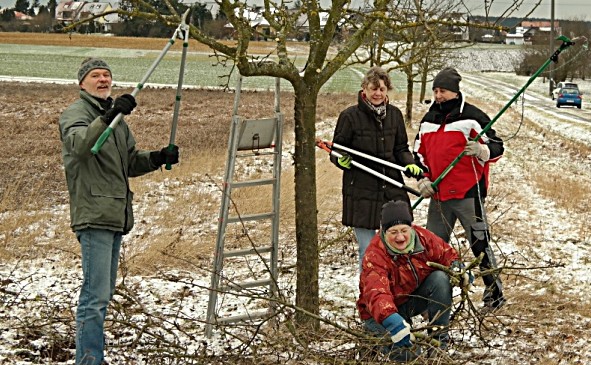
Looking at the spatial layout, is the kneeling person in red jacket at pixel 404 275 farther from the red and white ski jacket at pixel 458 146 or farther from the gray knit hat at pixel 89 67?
the gray knit hat at pixel 89 67

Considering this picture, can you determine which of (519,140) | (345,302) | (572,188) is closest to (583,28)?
(519,140)

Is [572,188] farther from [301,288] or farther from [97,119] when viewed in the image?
[97,119]

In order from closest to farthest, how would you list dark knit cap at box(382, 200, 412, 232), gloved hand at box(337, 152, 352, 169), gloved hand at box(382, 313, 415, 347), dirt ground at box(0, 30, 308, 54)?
gloved hand at box(382, 313, 415, 347)
dark knit cap at box(382, 200, 412, 232)
gloved hand at box(337, 152, 352, 169)
dirt ground at box(0, 30, 308, 54)

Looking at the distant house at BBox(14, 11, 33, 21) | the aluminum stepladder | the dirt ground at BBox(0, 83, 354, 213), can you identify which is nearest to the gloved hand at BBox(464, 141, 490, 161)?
the aluminum stepladder

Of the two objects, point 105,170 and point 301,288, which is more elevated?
point 105,170

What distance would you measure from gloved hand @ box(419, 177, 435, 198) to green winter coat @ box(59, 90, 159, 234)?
2.29m

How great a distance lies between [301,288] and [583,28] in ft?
219

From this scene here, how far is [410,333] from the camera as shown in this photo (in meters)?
4.38

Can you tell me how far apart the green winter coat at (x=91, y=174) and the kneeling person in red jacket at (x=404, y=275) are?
147 centimetres

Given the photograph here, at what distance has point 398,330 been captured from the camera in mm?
4352

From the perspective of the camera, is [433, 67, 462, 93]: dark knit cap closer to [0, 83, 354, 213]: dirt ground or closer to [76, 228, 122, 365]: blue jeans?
[76, 228, 122, 365]: blue jeans

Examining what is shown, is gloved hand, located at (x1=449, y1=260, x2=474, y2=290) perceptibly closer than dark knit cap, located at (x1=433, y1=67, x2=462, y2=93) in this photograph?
Yes

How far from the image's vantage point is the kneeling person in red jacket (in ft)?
15.1

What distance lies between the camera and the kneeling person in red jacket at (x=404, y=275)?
461cm
